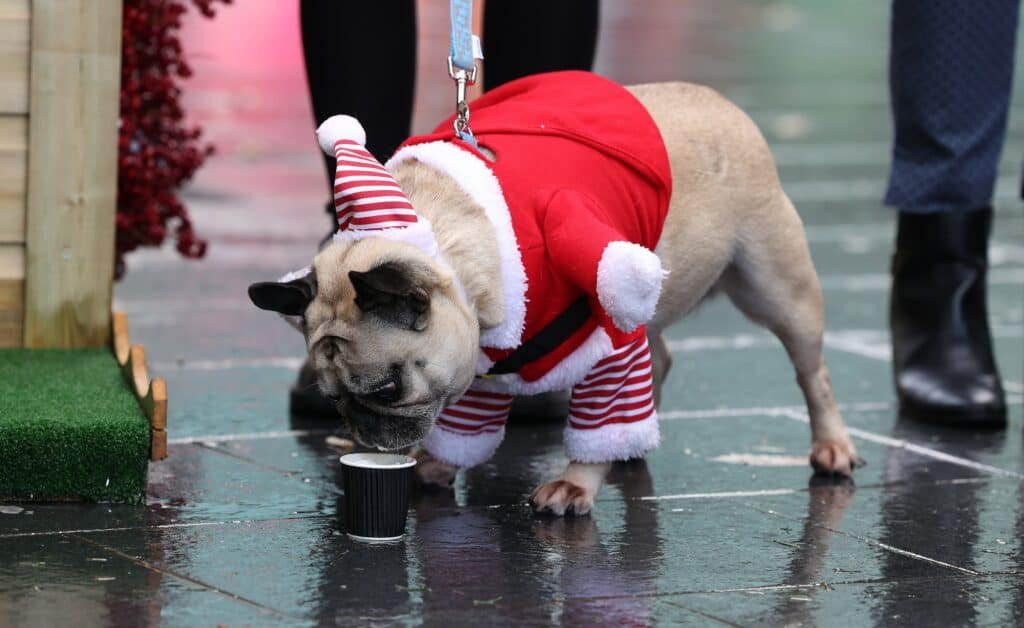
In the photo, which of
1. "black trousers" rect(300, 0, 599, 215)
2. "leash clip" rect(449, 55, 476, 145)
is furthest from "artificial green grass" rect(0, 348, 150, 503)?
"black trousers" rect(300, 0, 599, 215)

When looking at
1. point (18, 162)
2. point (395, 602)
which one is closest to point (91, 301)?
point (18, 162)

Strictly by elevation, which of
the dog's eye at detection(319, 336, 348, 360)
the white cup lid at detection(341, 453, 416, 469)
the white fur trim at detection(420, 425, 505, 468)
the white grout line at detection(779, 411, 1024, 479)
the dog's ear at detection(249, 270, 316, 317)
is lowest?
the white grout line at detection(779, 411, 1024, 479)

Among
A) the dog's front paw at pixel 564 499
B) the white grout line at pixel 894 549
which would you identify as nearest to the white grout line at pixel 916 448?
the white grout line at pixel 894 549

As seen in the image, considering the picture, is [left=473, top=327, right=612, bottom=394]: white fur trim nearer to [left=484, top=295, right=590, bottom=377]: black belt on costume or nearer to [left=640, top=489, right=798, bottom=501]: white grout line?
[left=484, top=295, right=590, bottom=377]: black belt on costume

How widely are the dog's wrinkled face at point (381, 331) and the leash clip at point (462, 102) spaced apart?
39 cm

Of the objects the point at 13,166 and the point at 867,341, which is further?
the point at 867,341

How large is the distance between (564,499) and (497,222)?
52 centimetres

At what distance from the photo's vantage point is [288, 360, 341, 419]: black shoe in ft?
11.7

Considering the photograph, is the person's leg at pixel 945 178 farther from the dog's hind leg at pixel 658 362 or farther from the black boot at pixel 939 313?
the dog's hind leg at pixel 658 362

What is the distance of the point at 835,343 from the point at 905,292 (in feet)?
2.22

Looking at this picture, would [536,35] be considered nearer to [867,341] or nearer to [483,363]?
[483,363]

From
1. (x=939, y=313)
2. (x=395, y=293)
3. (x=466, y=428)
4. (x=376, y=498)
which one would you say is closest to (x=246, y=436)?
(x=466, y=428)

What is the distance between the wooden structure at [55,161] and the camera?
3270mm

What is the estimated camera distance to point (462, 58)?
285cm
